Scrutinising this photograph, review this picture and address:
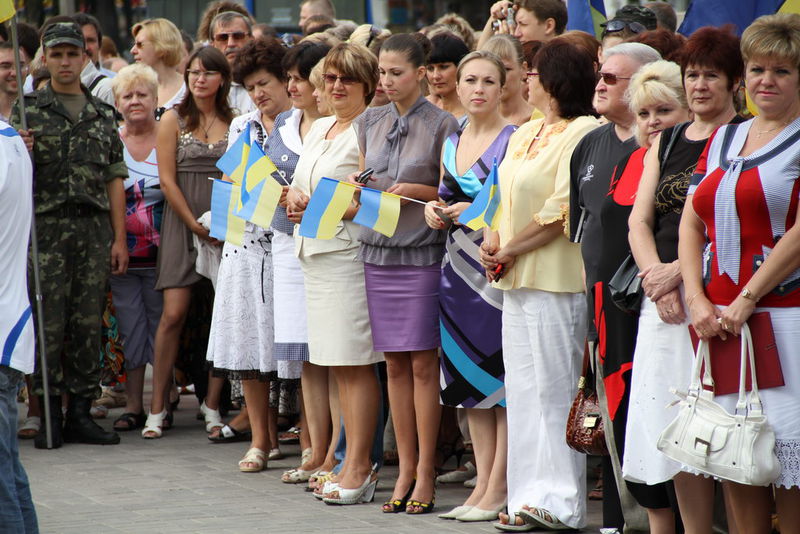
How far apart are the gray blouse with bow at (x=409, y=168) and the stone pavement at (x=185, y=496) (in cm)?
128

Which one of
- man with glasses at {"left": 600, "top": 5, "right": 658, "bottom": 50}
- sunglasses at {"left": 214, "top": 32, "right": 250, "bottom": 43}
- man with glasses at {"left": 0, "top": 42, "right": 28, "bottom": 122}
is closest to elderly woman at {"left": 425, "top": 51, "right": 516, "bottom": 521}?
man with glasses at {"left": 600, "top": 5, "right": 658, "bottom": 50}

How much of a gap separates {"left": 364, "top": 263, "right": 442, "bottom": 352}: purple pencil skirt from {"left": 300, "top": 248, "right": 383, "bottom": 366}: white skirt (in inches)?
6.7

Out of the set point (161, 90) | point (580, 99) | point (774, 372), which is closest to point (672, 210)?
point (774, 372)

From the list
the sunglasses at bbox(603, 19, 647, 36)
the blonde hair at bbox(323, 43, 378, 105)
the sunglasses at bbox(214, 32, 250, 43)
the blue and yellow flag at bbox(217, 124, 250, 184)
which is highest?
the sunglasses at bbox(214, 32, 250, 43)

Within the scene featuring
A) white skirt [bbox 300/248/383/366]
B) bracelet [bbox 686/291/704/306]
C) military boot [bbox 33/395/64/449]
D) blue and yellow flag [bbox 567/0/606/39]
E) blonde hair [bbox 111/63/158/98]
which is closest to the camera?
bracelet [bbox 686/291/704/306]

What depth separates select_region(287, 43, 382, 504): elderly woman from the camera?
6.55m

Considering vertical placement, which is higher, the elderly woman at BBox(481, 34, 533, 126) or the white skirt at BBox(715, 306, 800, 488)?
the elderly woman at BBox(481, 34, 533, 126)

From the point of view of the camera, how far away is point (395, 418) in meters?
6.47

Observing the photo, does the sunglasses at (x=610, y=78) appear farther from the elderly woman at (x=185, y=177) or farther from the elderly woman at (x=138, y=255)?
the elderly woman at (x=138, y=255)

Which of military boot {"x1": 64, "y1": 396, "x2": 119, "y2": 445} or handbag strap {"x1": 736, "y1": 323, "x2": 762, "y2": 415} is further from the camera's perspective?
military boot {"x1": 64, "y1": 396, "x2": 119, "y2": 445}

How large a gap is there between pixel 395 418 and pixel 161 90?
15.5ft

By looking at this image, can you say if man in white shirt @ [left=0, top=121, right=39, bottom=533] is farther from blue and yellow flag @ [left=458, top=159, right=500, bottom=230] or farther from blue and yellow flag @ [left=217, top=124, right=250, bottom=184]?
blue and yellow flag @ [left=217, top=124, right=250, bottom=184]

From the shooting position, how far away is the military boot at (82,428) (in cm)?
820

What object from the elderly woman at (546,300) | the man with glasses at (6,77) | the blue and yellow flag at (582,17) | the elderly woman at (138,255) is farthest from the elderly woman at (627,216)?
the man with glasses at (6,77)
